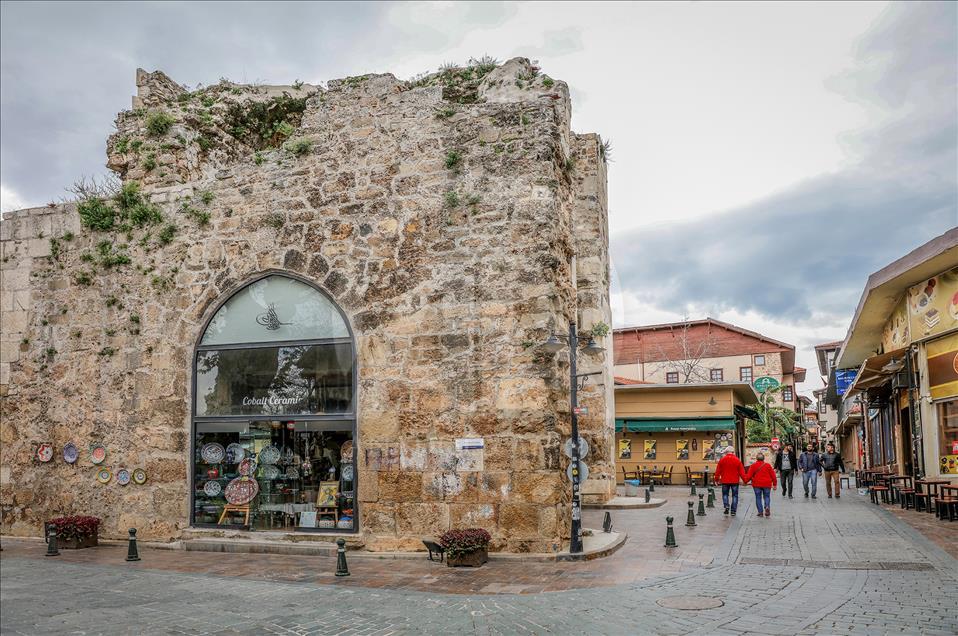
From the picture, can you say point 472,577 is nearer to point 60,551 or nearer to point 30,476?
point 60,551

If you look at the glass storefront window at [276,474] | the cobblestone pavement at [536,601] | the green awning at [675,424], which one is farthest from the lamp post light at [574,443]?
the green awning at [675,424]

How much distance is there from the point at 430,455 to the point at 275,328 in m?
3.67

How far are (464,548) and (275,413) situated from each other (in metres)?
4.36

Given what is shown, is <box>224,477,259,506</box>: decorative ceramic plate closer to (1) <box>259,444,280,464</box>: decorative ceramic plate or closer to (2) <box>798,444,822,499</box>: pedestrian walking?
(1) <box>259,444,280,464</box>: decorative ceramic plate

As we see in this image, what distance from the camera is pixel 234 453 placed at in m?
13.5

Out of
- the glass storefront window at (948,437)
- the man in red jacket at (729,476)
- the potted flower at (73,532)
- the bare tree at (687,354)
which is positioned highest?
the bare tree at (687,354)

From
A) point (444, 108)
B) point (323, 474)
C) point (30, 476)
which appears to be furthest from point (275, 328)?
point (30, 476)

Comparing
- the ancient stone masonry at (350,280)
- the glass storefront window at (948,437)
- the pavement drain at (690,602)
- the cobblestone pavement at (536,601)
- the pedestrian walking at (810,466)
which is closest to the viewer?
the cobblestone pavement at (536,601)

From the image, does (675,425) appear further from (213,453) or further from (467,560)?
(467,560)

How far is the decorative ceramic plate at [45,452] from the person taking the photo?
47.5ft

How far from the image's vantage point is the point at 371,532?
480 inches

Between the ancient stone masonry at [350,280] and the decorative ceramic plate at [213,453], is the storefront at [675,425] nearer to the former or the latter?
the ancient stone masonry at [350,280]

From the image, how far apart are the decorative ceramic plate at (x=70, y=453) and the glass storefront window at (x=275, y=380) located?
257 centimetres

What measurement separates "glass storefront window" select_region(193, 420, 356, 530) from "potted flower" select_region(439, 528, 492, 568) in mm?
2211
